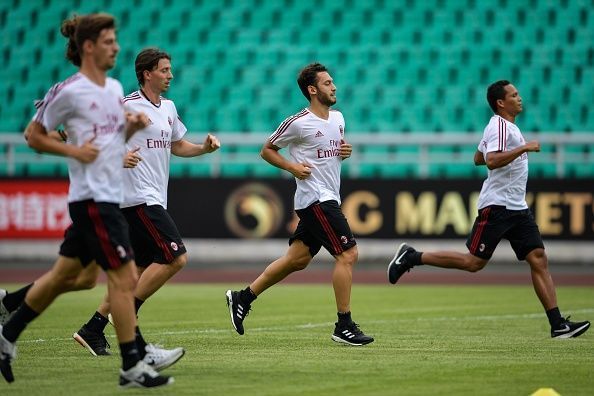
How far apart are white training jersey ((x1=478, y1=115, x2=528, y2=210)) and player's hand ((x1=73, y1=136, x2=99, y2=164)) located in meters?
4.60

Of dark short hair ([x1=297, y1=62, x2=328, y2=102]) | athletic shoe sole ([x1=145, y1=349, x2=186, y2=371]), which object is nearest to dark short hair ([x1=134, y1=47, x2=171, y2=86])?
dark short hair ([x1=297, y1=62, x2=328, y2=102])

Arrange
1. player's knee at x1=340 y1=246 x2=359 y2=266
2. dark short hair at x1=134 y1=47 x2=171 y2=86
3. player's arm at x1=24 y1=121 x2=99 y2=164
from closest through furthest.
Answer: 1. player's arm at x1=24 y1=121 x2=99 y2=164
2. dark short hair at x1=134 y1=47 x2=171 y2=86
3. player's knee at x1=340 y1=246 x2=359 y2=266

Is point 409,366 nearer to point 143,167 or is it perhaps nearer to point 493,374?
point 493,374

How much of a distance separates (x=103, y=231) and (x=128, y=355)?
2.63ft

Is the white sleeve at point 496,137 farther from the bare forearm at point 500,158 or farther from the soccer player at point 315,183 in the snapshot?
the soccer player at point 315,183

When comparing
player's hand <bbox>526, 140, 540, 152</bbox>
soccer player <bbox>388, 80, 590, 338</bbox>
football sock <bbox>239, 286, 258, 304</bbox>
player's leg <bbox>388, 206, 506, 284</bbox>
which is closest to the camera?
player's hand <bbox>526, 140, 540, 152</bbox>

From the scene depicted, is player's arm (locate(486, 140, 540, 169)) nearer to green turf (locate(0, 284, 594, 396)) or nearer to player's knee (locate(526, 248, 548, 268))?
player's knee (locate(526, 248, 548, 268))

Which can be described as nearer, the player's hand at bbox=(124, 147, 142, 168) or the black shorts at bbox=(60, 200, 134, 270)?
the black shorts at bbox=(60, 200, 134, 270)

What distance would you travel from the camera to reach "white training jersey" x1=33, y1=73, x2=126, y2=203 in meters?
7.42

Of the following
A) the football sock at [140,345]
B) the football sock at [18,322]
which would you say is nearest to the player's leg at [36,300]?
the football sock at [18,322]

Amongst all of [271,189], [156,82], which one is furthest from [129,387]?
[271,189]

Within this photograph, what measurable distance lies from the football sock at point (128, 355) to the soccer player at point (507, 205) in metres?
4.53

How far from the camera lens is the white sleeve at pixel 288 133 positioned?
10.5 meters

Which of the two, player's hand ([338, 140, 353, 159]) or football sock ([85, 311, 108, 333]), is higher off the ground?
player's hand ([338, 140, 353, 159])
